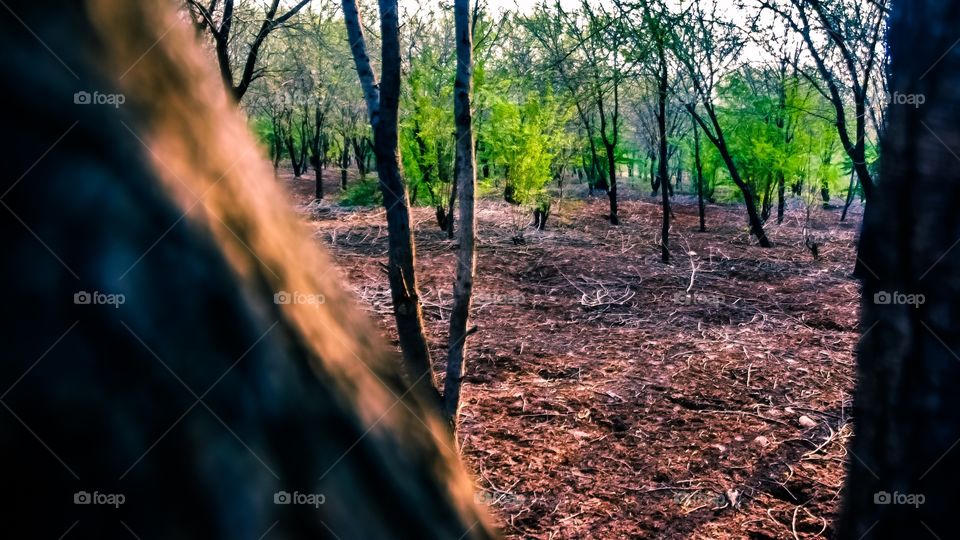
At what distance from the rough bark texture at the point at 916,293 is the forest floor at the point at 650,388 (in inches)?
32.3

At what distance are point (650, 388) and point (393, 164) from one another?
399 centimetres

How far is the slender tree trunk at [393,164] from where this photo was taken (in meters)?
3.96

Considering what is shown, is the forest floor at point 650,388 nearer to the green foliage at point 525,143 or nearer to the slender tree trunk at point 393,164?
the slender tree trunk at point 393,164

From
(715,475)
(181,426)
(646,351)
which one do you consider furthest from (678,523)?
(181,426)

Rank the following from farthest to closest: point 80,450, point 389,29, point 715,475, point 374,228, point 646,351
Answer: point 374,228
point 646,351
point 715,475
point 389,29
point 80,450

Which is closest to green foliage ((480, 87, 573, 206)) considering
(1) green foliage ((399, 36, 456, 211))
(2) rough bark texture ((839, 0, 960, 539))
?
(1) green foliage ((399, 36, 456, 211))

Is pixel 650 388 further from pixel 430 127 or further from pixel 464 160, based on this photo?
pixel 430 127

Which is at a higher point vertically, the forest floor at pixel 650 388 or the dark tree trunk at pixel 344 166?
the dark tree trunk at pixel 344 166

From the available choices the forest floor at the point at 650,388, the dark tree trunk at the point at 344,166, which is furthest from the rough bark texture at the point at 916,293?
the dark tree trunk at the point at 344,166

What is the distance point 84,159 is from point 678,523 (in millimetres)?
4587

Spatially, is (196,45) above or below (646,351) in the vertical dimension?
above

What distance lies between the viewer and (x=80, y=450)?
0.82 ft

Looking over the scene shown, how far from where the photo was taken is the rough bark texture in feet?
2.57

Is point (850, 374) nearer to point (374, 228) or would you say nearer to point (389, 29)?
point (389, 29)
